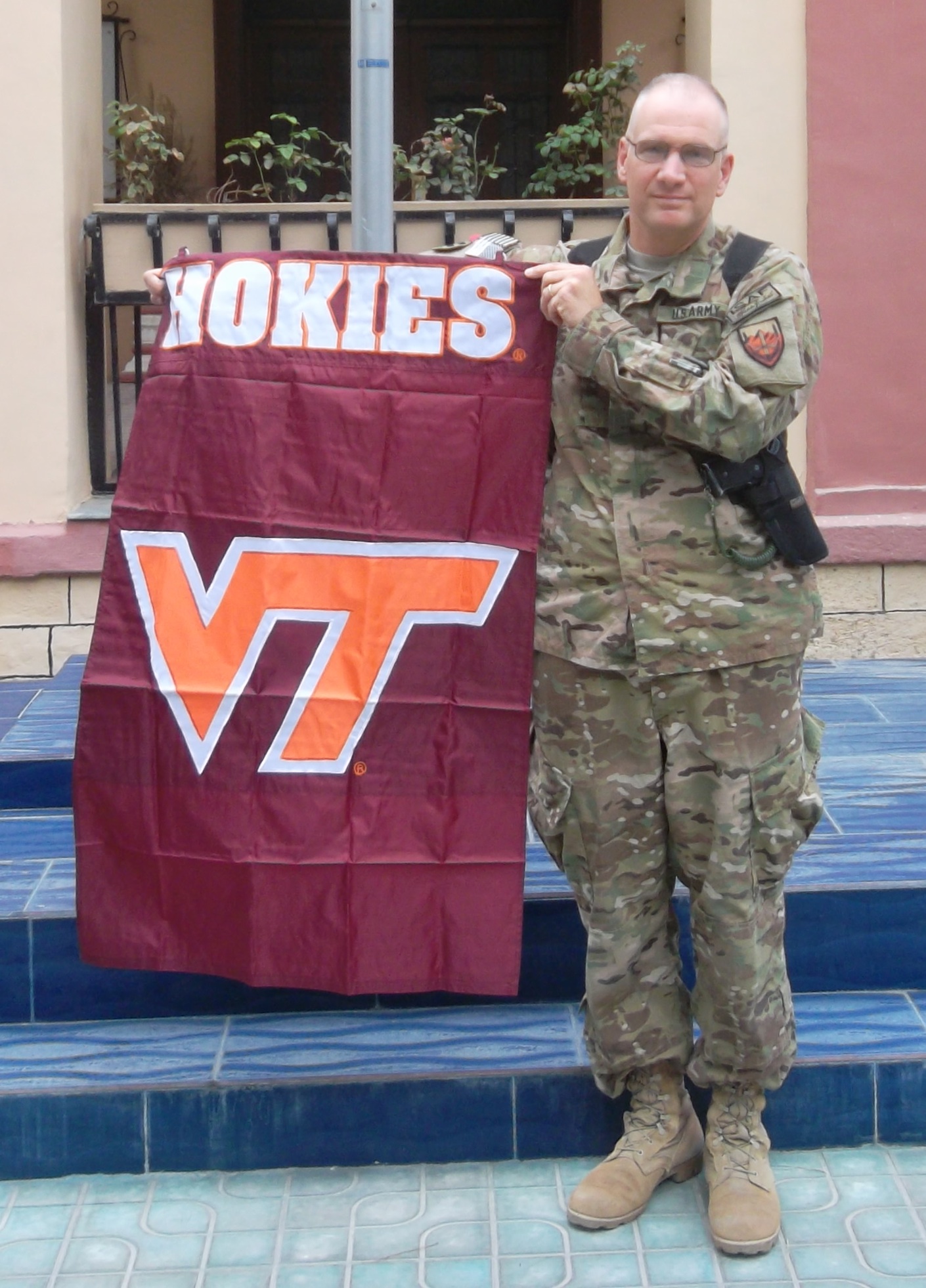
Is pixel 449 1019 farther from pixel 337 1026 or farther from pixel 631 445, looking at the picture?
pixel 631 445

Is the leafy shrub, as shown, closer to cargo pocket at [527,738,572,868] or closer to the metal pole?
the metal pole

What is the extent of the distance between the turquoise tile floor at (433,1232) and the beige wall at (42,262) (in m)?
2.95

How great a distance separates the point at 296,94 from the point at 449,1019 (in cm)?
557

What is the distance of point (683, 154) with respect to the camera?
100 inches

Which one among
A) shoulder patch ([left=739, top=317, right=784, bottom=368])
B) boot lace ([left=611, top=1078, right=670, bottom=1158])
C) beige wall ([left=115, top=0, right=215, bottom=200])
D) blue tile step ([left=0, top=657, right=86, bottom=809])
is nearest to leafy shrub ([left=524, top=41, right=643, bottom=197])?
beige wall ([left=115, top=0, right=215, bottom=200])

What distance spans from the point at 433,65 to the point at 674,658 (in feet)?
18.7

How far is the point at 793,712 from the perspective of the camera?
2.73 metres

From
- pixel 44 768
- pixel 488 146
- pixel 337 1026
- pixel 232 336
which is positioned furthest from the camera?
pixel 488 146

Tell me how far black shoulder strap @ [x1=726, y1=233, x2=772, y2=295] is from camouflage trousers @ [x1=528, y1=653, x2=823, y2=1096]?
655 millimetres

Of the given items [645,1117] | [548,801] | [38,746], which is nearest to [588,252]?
[548,801]

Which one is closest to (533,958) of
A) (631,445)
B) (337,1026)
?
(337,1026)

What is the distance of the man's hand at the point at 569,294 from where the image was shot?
2627 millimetres

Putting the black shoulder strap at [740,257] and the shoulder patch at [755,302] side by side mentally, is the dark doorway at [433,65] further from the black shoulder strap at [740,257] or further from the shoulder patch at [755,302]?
the shoulder patch at [755,302]

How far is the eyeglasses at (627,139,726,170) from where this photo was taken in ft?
8.33
